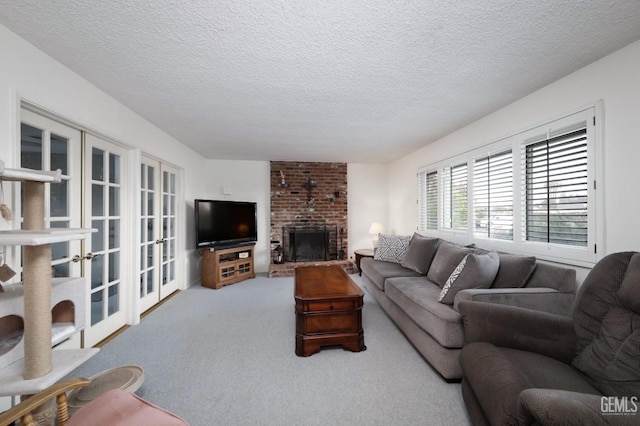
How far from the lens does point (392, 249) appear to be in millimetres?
3764

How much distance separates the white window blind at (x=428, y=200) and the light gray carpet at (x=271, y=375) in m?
1.87

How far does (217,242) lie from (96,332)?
205 cm

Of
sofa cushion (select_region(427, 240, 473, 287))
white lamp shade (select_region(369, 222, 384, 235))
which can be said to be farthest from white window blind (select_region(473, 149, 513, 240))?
white lamp shade (select_region(369, 222, 384, 235))

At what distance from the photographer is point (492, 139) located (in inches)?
108

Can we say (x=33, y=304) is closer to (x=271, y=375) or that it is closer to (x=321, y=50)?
(x=271, y=375)

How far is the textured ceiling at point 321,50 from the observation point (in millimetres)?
1347

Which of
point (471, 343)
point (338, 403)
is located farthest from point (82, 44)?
point (471, 343)

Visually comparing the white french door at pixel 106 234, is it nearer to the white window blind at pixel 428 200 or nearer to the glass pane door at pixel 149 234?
the glass pane door at pixel 149 234

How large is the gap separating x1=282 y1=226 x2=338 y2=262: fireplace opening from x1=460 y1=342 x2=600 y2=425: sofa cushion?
3901 mm

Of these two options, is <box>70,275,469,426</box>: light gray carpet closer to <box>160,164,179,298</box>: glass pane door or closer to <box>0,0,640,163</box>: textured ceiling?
<box>160,164,179,298</box>: glass pane door

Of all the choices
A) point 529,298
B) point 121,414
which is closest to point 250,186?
point 121,414

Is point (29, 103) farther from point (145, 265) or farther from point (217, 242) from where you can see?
point (217, 242)

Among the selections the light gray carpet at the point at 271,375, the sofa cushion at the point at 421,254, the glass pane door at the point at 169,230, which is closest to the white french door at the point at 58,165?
the light gray carpet at the point at 271,375

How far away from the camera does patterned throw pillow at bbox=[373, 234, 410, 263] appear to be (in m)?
3.68
